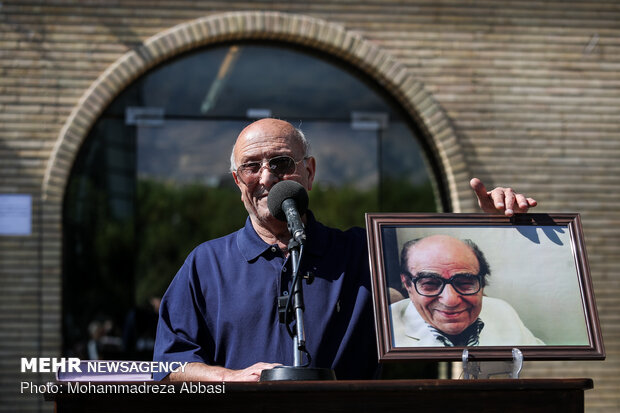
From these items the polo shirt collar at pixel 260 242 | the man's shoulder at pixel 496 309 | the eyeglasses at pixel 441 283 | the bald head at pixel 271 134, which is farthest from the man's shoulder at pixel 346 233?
the man's shoulder at pixel 496 309

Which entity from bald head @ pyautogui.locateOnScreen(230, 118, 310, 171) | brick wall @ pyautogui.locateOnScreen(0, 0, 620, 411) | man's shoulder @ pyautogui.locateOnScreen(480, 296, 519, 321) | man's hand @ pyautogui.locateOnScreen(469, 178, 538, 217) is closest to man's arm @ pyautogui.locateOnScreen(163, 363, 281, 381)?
man's shoulder @ pyautogui.locateOnScreen(480, 296, 519, 321)

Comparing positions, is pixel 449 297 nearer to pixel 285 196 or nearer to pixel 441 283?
pixel 441 283

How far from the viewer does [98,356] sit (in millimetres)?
8055

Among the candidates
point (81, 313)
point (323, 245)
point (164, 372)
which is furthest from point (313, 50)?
point (164, 372)

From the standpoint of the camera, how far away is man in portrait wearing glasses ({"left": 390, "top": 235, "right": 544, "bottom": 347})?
8.58ft

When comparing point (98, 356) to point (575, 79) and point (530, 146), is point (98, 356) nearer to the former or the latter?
point (530, 146)

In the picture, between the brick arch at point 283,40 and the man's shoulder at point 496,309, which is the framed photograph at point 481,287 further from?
the brick arch at point 283,40

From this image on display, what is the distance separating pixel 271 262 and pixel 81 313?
206 inches

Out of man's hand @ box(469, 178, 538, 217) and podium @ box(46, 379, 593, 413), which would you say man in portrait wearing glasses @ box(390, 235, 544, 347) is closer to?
man's hand @ box(469, 178, 538, 217)

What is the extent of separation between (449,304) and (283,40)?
5.40 meters

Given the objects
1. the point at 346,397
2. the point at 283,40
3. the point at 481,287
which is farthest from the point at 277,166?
the point at 283,40

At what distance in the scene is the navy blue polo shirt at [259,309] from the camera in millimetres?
2939

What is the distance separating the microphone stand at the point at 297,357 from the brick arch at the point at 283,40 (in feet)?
17.2

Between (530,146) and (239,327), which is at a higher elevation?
(530,146)
